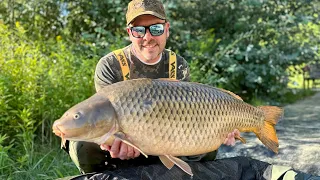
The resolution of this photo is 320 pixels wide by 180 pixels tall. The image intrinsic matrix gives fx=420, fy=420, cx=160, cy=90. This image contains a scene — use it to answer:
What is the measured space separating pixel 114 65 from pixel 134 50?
0.35ft

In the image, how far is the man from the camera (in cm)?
158

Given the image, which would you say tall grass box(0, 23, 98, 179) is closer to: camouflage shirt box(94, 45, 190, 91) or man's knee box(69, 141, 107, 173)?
man's knee box(69, 141, 107, 173)

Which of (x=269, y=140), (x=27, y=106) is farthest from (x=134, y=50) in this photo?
(x=27, y=106)

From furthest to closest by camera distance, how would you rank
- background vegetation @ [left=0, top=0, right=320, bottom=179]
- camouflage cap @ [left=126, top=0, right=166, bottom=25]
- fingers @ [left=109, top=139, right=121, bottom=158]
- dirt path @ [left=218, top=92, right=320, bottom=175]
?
1. background vegetation @ [left=0, top=0, right=320, bottom=179]
2. dirt path @ [left=218, top=92, right=320, bottom=175]
3. camouflage cap @ [left=126, top=0, right=166, bottom=25]
4. fingers @ [left=109, top=139, right=121, bottom=158]

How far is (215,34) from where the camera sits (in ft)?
13.7

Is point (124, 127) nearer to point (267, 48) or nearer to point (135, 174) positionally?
point (135, 174)

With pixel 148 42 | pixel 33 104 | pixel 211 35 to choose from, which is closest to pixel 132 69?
pixel 148 42

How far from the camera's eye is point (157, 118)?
1.19 meters

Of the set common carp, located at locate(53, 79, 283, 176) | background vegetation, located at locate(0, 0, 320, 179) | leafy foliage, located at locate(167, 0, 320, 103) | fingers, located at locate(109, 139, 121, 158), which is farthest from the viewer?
leafy foliage, located at locate(167, 0, 320, 103)

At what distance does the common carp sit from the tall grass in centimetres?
87

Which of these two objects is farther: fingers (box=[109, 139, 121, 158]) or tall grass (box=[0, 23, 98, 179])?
tall grass (box=[0, 23, 98, 179])

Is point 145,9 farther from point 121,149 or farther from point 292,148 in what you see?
point 292,148

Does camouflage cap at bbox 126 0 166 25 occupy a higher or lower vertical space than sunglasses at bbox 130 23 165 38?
higher

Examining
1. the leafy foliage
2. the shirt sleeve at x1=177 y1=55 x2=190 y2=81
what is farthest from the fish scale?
the leafy foliage
